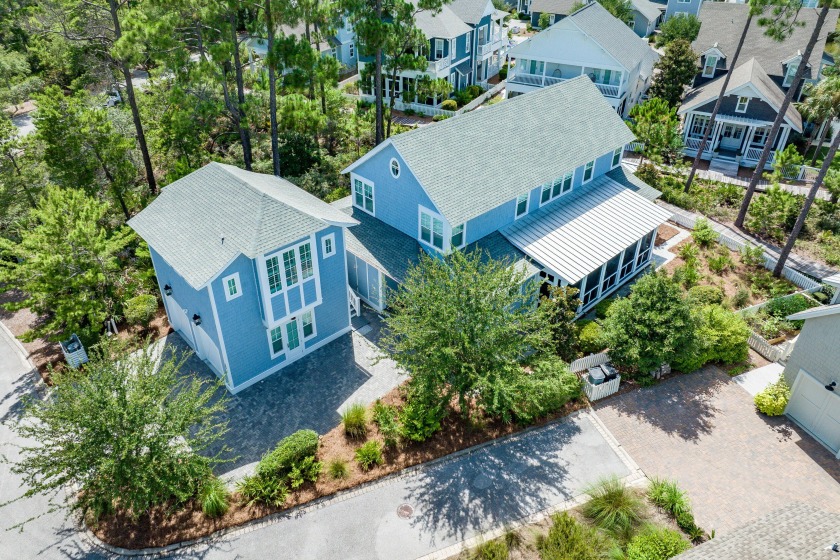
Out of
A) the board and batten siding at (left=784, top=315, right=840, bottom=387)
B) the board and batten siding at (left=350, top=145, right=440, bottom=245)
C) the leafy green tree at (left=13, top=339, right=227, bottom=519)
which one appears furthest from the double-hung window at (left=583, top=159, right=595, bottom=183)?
the leafy green tree at (left=13, top=339, right=227, bottom=519)

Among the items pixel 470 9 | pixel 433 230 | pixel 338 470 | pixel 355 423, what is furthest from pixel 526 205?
pixel 470 9

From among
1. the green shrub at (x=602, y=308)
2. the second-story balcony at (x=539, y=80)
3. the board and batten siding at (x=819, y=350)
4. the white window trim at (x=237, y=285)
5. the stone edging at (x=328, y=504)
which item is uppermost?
the white window trim at (x=237, y=285)

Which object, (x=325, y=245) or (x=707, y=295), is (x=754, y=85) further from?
(x=325, y=245)

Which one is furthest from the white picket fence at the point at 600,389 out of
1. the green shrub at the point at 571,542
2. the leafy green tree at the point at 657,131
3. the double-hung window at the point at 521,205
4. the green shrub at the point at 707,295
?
the leafy green tree at the point at 657,131

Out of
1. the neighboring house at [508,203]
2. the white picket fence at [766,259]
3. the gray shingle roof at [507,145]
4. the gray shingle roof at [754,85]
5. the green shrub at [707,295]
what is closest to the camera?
the gray shingle roof at [507,145]

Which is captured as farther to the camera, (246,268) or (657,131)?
(657,131)

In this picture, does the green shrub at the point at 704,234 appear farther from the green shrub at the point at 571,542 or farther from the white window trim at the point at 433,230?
the green shrub at the point at 571,542

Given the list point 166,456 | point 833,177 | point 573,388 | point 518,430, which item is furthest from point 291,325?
point 833,177

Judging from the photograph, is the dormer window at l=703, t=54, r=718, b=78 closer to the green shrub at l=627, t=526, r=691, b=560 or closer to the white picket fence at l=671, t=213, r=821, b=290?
the white picket fence at l=671, t=213, r=821, b=290
